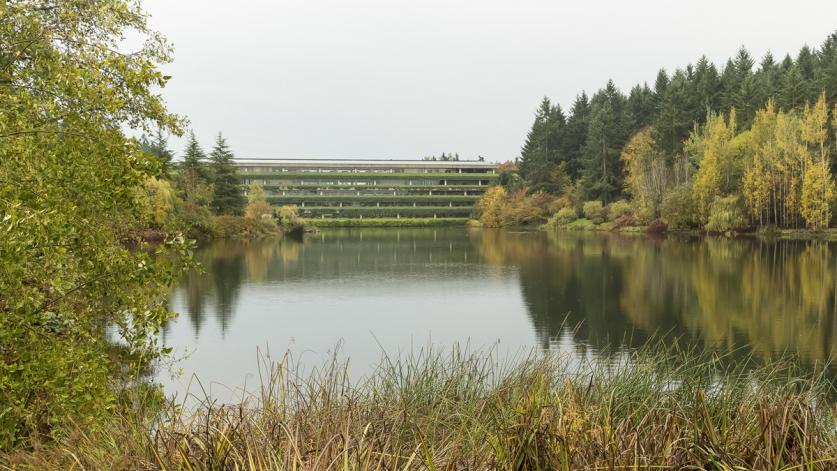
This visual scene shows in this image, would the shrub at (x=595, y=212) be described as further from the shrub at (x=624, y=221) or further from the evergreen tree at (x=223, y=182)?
the evergreen tree at (x=223, y=182)

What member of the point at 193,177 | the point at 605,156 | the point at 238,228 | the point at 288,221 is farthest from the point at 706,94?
the point at 193,177

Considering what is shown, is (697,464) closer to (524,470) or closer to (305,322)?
(524,470)

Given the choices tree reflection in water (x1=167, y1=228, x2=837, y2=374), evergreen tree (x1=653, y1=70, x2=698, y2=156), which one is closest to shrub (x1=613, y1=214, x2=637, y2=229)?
evergreen tree (x1=653, y1=70, x2=698, y2=156)

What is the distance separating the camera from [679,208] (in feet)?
184

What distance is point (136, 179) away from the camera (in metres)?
5.72

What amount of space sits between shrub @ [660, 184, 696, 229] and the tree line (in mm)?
90

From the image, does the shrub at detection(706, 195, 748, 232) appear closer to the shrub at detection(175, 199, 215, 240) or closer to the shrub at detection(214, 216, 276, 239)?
the shrub at detection(214, 216, 276, 239)

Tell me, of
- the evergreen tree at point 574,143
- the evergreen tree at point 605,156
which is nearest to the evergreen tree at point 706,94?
the evergreen tree at point 605,156

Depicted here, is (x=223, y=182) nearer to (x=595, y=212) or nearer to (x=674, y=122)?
(x=595, y=212)

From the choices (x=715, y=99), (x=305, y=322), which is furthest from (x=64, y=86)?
(x=715, y=99)

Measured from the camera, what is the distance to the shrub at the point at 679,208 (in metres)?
55.7

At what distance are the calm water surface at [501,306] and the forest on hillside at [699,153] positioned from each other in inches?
570

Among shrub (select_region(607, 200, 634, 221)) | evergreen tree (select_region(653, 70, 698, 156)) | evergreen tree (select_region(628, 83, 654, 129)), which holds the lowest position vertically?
shrub (select_region(607, 200, 634, 221))

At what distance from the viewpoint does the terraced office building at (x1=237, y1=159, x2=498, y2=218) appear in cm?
10431
